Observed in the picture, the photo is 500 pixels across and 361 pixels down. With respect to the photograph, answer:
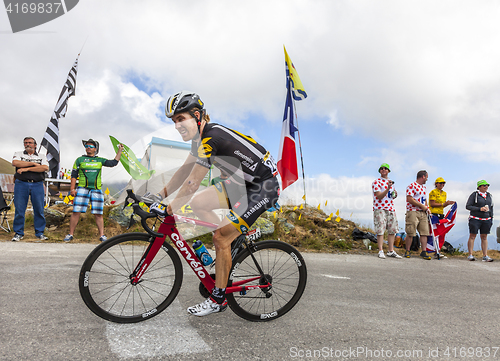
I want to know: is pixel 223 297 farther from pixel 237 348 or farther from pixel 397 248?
pixel 397 248

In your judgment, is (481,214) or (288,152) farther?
(288,152)

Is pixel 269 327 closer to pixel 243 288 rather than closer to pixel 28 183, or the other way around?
pixel 243 288

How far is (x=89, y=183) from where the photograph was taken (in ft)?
22.8

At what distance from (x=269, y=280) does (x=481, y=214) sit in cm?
814

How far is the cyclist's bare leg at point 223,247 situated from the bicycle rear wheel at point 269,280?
0.34 feet

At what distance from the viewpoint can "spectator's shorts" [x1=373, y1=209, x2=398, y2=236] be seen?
7.57 metres

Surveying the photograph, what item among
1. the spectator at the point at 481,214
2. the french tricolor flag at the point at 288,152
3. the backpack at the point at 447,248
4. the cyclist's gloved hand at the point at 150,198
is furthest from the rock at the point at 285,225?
the cyclist's gloved hand at the point at 150,198

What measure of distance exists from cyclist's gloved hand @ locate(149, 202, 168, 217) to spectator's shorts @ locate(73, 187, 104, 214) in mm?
5042

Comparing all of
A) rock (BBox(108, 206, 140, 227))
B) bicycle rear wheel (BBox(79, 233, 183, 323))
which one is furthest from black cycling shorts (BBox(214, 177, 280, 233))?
rock (BBox(108, 206, 140, 227))

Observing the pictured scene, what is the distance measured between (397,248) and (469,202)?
2416mm

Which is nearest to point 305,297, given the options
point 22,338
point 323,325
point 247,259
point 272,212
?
point 323,325

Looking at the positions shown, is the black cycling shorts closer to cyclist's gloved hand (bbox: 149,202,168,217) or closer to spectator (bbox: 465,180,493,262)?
cyclist's gloved hand (bbox: 149,202,168,217)

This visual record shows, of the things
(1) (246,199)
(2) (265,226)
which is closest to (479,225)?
(2) (265,226)

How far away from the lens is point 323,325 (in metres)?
2.77
